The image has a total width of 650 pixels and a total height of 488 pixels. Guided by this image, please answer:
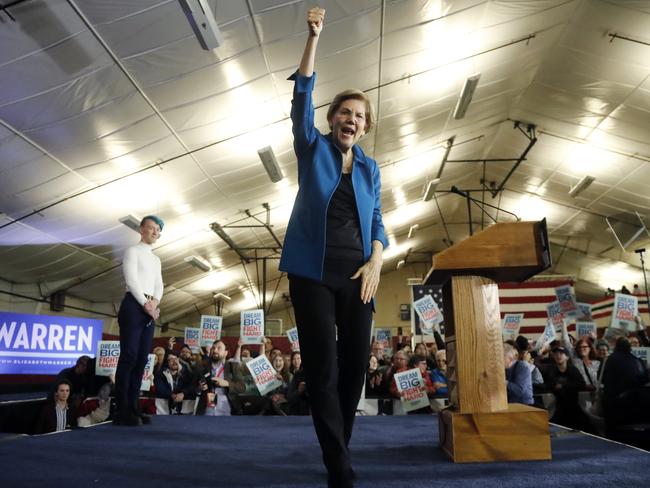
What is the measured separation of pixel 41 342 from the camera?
24.4 feet

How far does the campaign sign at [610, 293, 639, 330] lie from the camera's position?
664 centimetres

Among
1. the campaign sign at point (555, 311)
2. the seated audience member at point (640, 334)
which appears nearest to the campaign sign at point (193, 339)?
the campaign sign at point (555, 311)

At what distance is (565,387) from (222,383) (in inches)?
147

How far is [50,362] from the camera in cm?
747

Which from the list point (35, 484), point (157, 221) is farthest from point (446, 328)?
point (157, 221)

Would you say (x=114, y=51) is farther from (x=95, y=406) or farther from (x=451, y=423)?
(x=451, y=423)

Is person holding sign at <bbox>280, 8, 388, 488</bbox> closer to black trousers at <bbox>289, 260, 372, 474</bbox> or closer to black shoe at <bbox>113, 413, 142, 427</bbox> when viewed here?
black trousers at <bbox>289, 260, 372, 474</bbox>

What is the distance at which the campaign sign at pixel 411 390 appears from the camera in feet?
15.8

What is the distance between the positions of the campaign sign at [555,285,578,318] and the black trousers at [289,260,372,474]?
730 centimetres

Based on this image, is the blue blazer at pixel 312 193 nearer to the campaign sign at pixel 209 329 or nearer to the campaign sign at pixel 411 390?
the campaign sign at pixel 411 390

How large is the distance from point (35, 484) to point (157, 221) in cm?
190

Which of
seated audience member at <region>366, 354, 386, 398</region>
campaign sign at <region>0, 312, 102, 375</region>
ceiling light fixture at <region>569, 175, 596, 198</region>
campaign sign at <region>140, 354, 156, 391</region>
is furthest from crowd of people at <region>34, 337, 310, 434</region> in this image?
ceiling light fixture at <region>569, 175, 596, 198</region>

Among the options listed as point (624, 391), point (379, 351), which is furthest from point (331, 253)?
point (379, 351)

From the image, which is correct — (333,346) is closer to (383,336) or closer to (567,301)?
(567,301)
